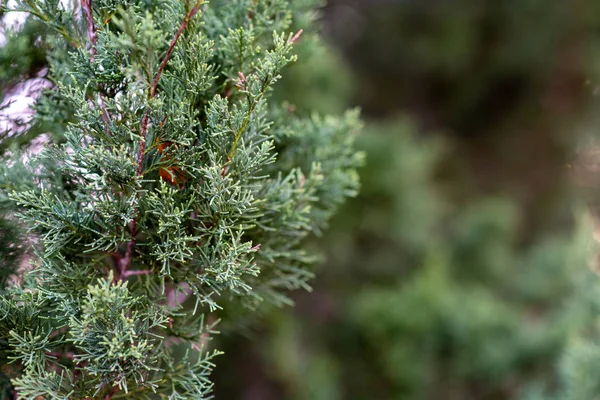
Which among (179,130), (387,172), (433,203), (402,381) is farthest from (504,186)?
(179,130)

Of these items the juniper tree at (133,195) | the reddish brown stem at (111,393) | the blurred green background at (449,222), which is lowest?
the reddish brown stem at (111,393)

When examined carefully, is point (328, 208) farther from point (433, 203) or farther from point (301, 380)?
point (433, 203)

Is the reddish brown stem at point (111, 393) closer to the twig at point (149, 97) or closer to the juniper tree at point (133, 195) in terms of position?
the juniper tree at point (133, 195)

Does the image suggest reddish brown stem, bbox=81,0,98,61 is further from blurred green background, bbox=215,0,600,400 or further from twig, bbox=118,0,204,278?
blurred green background, bbox=215,0,600,400

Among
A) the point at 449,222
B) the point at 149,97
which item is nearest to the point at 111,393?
the point at 149,97

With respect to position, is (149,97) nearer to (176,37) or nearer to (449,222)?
(176,37)

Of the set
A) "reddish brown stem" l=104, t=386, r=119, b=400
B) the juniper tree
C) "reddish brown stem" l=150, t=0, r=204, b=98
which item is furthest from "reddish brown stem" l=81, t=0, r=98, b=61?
"reddish brown stem" l=104, t=386, r=119, b=400

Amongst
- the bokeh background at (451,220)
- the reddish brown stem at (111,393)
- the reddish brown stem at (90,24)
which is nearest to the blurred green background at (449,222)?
the bokeh background at (451,220)
